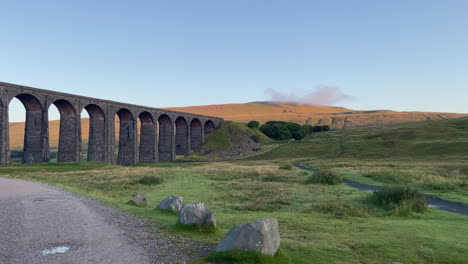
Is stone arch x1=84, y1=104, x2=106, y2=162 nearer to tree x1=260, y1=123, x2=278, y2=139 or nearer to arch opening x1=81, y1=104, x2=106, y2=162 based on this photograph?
arch opening x1=81, y1=104, x2=106, y2=162

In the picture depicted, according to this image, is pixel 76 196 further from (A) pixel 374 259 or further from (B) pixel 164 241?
(A) pixel 374 259

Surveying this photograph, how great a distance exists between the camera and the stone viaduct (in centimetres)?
5016

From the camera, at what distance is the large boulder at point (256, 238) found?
26.9ft

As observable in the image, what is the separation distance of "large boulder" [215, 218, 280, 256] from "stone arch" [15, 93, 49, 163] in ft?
168

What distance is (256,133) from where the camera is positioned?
371ft

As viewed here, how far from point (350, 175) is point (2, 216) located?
31.9 m

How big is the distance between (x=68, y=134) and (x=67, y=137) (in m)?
0.54

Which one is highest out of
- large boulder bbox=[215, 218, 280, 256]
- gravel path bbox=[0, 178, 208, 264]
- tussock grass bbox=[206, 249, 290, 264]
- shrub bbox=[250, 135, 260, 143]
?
shrub bbox=[250, 135, 260, 143]

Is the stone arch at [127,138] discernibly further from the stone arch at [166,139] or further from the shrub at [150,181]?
the shrub at [150,181]

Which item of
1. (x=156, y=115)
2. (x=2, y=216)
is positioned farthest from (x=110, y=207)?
(x=156, y=115)

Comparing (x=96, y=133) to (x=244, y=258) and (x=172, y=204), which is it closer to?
(x=172, y=204)

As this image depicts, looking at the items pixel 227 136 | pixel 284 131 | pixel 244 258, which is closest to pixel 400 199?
pixel 244 258

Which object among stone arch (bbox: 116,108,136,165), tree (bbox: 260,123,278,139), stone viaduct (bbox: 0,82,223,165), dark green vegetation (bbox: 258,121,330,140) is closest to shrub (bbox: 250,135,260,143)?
dark green vegetation (bbox: 258,121,330,140)

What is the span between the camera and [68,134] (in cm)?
5625
